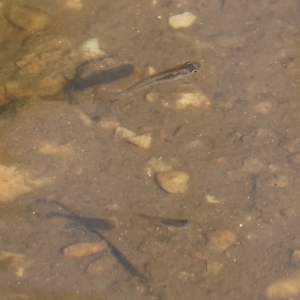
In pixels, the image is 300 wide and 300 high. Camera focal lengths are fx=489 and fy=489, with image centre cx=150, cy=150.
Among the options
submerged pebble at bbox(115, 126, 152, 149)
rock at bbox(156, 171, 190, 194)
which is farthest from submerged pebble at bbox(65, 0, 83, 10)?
rock at bbox(156, 171, 190, 194)

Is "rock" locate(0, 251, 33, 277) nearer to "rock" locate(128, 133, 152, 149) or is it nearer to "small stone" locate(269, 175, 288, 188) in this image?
"rock" locate(128, 133, 152, 149)

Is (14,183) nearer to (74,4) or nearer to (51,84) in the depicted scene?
(51,84)

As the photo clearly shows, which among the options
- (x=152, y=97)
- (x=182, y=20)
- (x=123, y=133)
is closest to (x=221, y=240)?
(x=123, y=133)

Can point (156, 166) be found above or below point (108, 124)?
below

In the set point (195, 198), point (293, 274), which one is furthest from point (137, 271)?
point (293, 274)

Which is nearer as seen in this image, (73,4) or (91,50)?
(91,50)

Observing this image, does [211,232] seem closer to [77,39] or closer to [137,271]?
[137,271]
